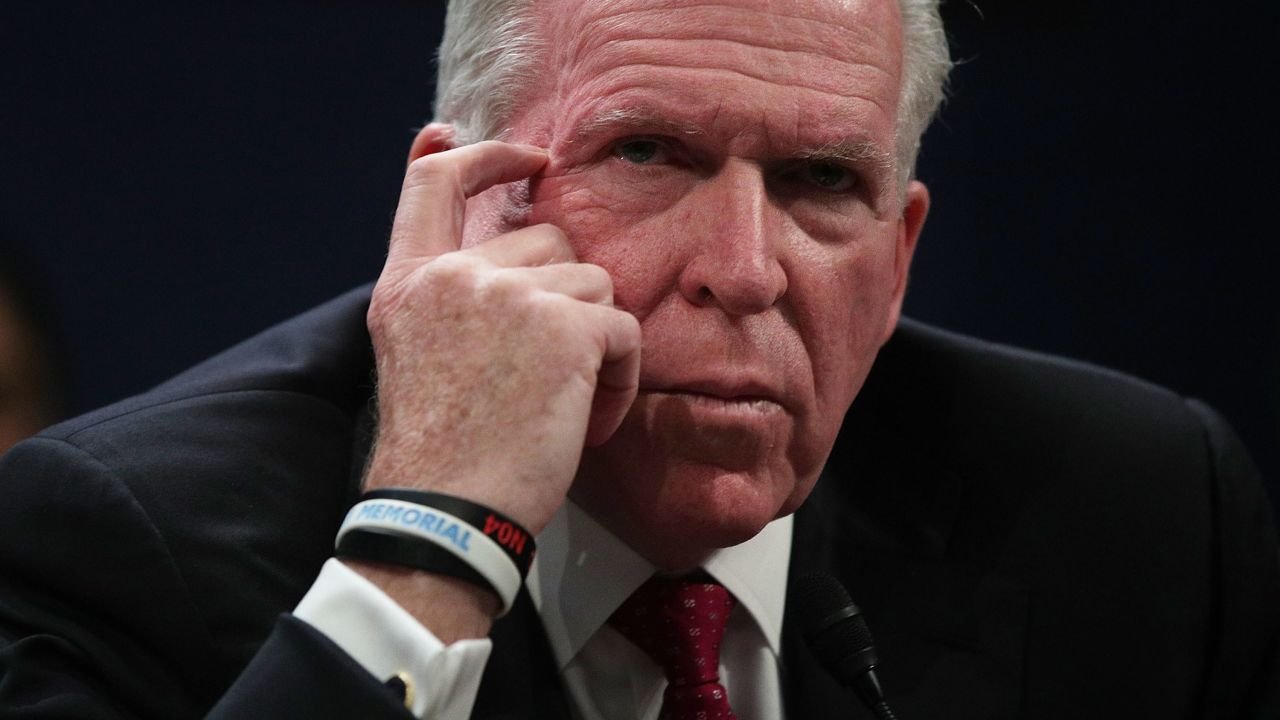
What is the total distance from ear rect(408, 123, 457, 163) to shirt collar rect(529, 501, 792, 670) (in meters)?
0.53

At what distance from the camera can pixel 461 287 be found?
1.51 meters

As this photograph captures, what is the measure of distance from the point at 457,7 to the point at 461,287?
58 cm

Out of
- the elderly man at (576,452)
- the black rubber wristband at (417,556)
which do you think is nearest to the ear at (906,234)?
the elderly man at (576,452)

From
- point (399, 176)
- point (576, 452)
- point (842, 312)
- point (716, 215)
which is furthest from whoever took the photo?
point (399, 176)

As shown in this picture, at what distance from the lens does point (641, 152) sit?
1.65 meters

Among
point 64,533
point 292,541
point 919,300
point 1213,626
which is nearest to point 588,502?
point 292,541

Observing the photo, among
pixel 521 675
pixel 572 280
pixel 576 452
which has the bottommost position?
pixel 521 675

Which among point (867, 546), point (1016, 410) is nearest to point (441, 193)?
point (867, 546)

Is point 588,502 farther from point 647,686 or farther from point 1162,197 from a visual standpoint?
point 1162,197

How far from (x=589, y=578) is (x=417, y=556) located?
0.48 meters

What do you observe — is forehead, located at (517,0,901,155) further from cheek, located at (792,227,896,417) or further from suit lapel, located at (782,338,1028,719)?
suit lapel, located at (782,338,1028,719)

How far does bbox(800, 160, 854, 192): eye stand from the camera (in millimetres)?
1696

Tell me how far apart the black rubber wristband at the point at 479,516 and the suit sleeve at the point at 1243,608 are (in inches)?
51.7

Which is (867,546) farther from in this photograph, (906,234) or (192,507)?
(192,507)
